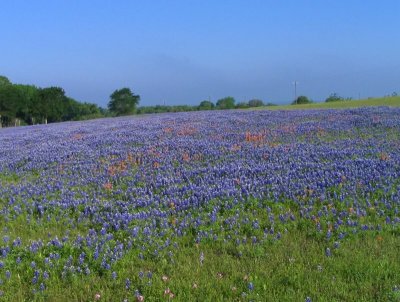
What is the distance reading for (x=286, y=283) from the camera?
4852mm

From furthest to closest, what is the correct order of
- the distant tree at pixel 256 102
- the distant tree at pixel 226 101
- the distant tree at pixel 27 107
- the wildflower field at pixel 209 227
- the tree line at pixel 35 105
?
the distant tree at pixel 226 101 → the distant tree at pixel 256 102 → the distant tree at pixel 27 107 → the tree line at pixel 35 105 → the wildflower field at pixel 209 227

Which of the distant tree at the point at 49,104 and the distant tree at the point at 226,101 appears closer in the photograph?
the distant tree at the point at 49,104

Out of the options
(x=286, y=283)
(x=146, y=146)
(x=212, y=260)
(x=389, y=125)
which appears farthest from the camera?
(x=389, y=125)

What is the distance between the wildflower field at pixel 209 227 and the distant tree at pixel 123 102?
6586 centimetres

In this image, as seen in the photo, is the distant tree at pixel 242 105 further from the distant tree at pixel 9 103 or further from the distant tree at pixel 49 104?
the distant tree at pixel 9 103

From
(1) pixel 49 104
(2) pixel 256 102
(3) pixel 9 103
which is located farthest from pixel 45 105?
(2) pixel 256 102

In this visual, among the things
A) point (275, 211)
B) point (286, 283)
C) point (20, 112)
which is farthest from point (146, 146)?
point (20, 112)

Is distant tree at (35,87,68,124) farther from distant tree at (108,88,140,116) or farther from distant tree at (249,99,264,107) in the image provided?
distant tree at (249,99,264,107)

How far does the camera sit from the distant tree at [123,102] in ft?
253

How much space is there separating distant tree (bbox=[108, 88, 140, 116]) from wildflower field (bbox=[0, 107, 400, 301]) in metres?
65.9

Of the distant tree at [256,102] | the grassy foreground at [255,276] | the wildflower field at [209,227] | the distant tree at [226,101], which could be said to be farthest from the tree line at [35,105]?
the grassy foreground at [255,276]

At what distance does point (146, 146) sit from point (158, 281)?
9682 mm

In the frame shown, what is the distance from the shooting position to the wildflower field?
4.95 meters

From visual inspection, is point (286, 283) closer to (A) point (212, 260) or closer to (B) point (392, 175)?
(A) point (212, 260)
